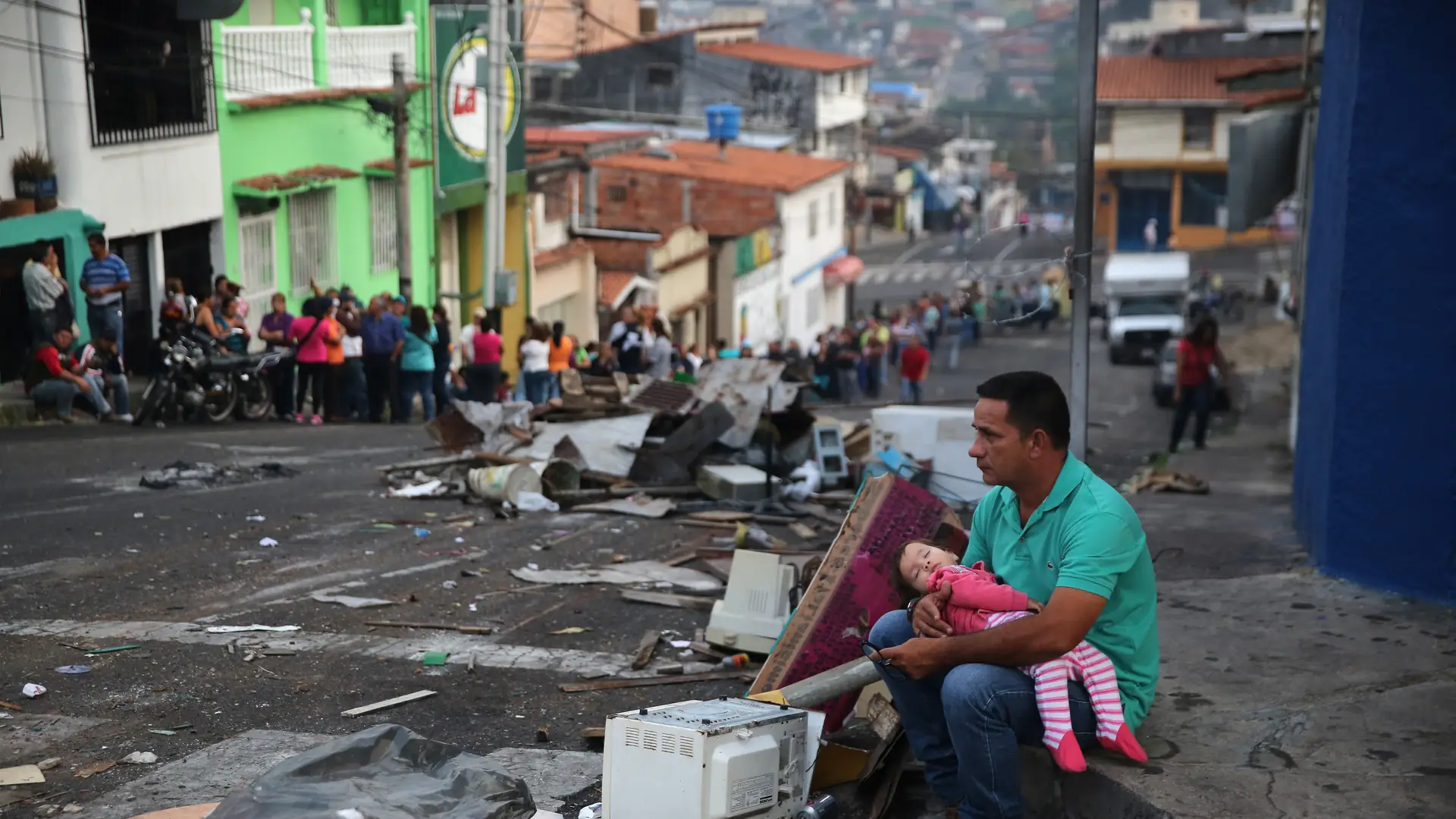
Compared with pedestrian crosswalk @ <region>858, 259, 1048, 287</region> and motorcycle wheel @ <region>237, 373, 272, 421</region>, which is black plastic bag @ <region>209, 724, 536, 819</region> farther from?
pedestrian crosswalk @ <region>858, 259, 1048, 287</region>

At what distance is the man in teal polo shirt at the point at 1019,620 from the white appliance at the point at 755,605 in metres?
2.25

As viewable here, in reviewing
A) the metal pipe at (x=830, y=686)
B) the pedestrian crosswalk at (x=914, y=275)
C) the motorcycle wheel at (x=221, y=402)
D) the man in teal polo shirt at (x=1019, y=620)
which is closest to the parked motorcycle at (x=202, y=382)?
the motorcycle wheel at (x=221, y=402)

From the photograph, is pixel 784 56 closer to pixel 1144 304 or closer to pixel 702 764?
pixel 1144 304

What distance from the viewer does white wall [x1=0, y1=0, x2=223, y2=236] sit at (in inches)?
747

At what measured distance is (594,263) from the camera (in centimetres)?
3900

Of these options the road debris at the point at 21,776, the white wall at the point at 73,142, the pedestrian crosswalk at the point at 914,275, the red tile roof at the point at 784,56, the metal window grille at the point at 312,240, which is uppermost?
the red tile roof at the point at 784,56

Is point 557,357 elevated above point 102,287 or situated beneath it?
situated beneath

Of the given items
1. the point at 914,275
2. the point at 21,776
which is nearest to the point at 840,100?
the point at 914,275

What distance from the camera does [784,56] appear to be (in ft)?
217

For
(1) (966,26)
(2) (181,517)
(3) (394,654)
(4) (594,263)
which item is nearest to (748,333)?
(4) (594,263)

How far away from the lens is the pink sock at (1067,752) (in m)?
4.59

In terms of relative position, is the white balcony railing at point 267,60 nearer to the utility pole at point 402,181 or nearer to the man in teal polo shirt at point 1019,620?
the utility pole at point 402,181

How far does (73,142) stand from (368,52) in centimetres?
983

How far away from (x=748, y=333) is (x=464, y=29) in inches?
673
